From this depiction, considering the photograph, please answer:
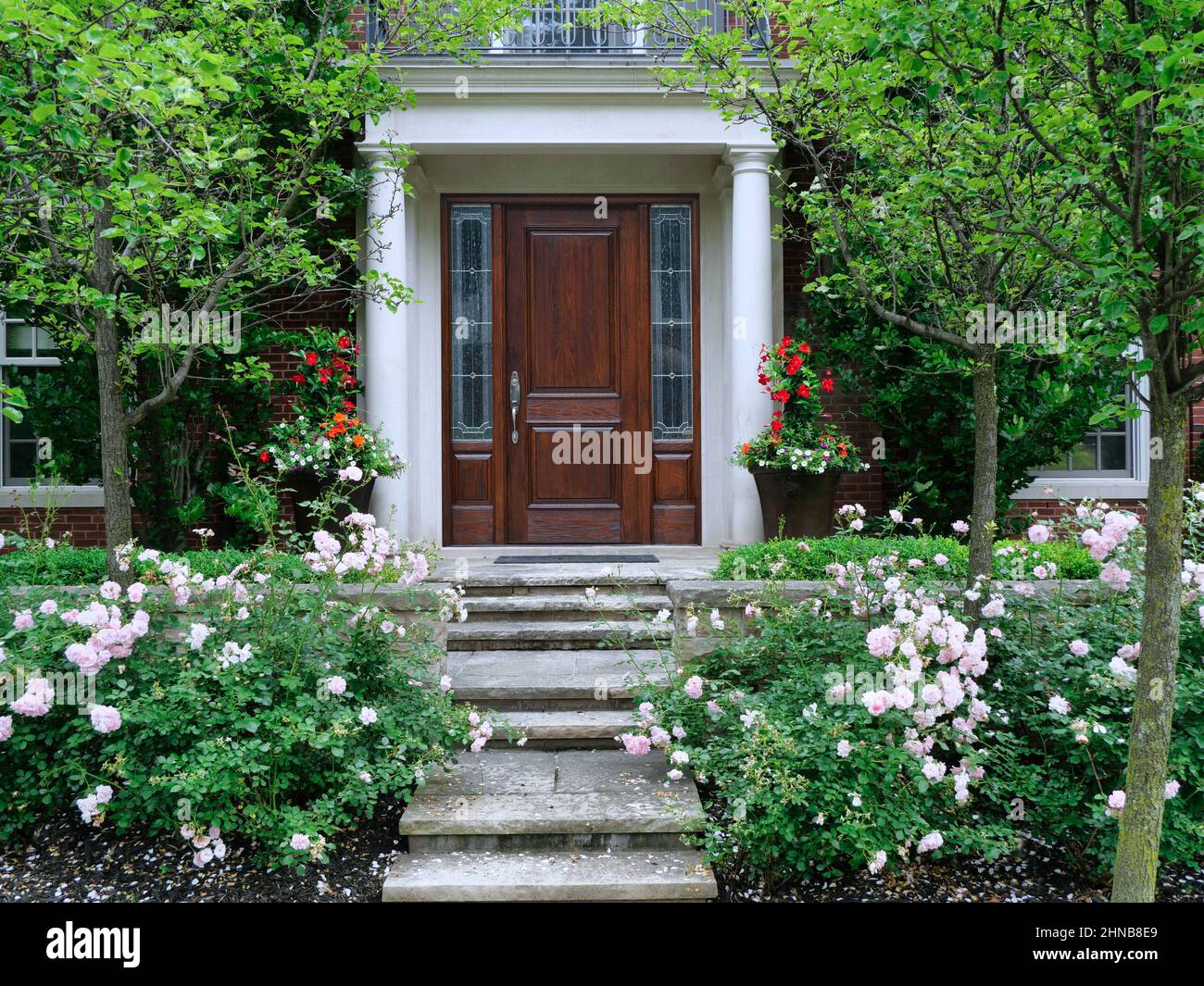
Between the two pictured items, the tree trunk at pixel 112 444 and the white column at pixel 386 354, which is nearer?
the tree trunk at pixel 112 444

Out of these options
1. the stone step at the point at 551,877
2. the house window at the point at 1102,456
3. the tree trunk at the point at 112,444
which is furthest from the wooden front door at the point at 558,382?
the stone step at the point at 551,877

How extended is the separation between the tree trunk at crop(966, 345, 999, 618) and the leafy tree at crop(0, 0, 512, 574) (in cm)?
301

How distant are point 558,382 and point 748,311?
1701 millimetres

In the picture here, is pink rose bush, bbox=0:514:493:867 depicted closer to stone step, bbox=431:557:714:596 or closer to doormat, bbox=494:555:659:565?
stone step, bbox=431:557:714:596

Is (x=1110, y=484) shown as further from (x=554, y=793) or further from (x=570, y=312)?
(x=554, y=793)

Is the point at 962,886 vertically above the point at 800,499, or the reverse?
the point at 800,499

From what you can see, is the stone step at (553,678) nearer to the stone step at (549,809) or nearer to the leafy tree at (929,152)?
the stone step at (549,809)

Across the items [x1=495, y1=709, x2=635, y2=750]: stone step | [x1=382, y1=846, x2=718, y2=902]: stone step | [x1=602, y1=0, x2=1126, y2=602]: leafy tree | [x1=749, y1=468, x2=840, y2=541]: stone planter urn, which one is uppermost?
[x1=602, y1=0, x2=1126, y2=602]: leafy tree

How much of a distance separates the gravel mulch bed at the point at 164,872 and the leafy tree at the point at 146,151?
1.46 metres

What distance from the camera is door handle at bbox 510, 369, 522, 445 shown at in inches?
300

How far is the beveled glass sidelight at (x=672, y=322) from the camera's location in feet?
25.6

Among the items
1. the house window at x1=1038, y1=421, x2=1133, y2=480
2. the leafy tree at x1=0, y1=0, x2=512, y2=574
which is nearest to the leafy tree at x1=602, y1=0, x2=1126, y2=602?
the leafy tree at x1=0, y1=0, x2=512, y2=574

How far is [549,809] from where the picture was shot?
11.3 ft

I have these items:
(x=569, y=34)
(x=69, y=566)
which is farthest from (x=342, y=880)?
(x=569, y=34)
